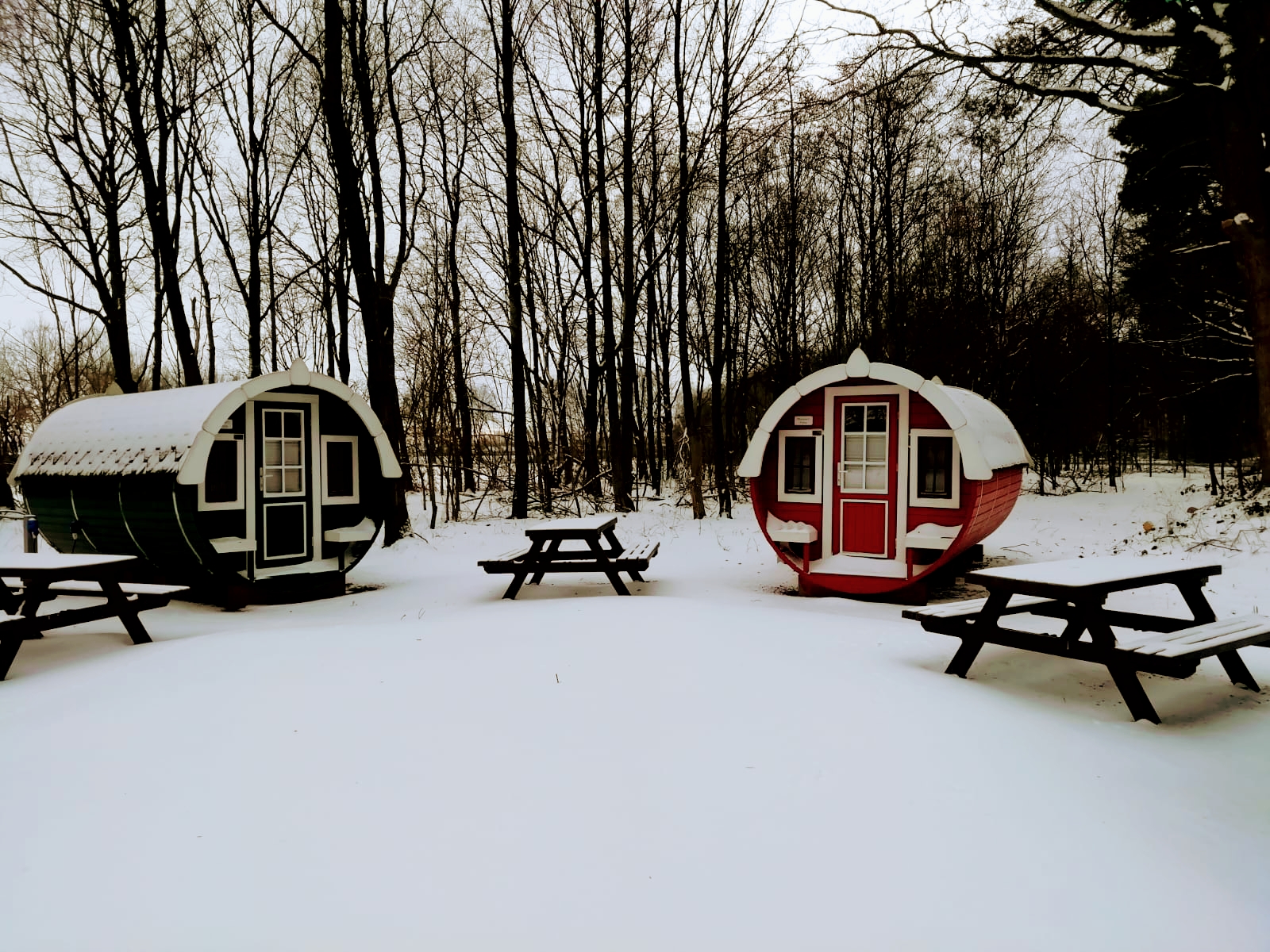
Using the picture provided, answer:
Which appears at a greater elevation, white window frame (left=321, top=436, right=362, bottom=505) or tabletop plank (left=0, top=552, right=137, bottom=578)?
white window frame (left=321, top=436, right=362, bottom=505)

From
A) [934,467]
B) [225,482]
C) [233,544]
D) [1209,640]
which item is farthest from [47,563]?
[934,467]

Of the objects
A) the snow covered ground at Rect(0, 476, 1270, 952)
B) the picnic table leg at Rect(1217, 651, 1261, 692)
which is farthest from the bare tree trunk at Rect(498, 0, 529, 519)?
the picnic table leg at Rect(1217, 651, 1261, 692)

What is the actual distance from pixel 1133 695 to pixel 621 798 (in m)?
3.16

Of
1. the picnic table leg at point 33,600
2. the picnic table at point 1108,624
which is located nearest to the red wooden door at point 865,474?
the picnic table at point 1108,624

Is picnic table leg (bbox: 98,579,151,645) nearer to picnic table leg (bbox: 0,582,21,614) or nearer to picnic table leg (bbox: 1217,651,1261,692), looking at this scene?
picnic table leg (bbox: 0,582,21,614)

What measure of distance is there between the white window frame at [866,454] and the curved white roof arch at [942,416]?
1.07 feet

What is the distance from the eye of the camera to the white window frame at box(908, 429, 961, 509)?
817cm

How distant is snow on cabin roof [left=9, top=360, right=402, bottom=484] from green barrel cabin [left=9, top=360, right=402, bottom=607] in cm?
2

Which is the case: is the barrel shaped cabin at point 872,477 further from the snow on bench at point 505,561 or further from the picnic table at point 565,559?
the snow on bench at point 505,561

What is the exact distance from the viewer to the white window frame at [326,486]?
9.58m

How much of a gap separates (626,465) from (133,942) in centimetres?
1542

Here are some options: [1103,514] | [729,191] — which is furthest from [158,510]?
[729,191]

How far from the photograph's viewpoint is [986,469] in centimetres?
762

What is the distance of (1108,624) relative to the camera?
4719 mm
